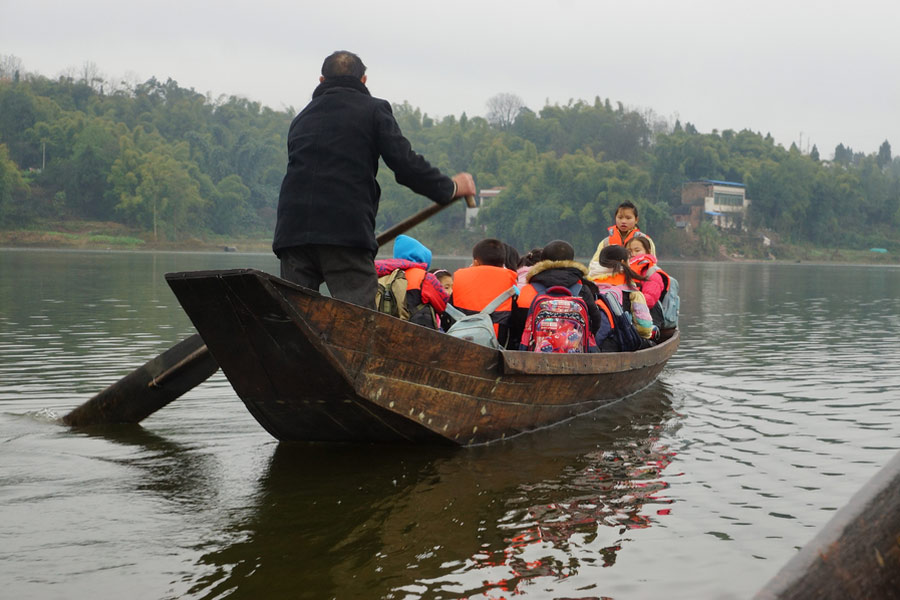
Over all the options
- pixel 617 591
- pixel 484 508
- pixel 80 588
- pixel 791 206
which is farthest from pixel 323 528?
pixel 791 206

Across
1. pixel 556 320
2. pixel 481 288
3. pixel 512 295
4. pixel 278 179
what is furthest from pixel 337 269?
Answer: pixel 278 179

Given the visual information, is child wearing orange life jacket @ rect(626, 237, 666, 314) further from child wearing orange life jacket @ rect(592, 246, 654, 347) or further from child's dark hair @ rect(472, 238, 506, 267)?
child's dark hair @ rect(472, 238, 506, 267)

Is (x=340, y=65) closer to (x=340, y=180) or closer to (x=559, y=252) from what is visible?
(x=340, y=180)

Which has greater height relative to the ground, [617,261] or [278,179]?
[278,179]

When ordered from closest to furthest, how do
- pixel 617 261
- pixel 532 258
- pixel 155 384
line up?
pixel 155 384
pixel 617 261
pixel 532 258

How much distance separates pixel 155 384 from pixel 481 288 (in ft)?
7.82

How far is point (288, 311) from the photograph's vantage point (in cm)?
470

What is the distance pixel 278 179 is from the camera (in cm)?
9469

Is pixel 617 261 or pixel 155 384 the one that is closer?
pixel 155 384

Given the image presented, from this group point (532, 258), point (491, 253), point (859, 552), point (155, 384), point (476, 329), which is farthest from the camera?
point (532, 258)

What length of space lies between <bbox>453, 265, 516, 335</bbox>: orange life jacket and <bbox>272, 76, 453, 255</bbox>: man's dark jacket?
5.75ft

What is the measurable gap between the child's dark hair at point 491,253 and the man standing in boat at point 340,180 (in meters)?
1.68

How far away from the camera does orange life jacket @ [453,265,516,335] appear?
6867mm

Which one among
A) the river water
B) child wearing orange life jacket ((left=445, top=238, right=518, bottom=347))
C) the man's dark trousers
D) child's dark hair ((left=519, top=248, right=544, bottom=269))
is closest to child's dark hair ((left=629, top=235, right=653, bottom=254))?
child's dark hair ((left=519, top=248, right=544, bottom=269))
